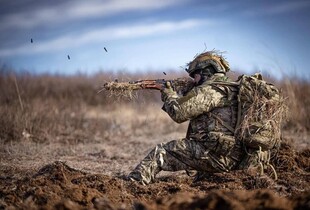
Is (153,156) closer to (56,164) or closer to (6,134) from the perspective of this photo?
(56,164)

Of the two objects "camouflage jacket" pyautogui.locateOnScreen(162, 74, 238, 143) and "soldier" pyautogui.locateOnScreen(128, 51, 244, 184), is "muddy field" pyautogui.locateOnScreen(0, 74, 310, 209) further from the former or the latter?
"camouflage jacket" pyautogui.locateOnScreen(162, 74, 238, 143)

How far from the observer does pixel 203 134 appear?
21.1 feet

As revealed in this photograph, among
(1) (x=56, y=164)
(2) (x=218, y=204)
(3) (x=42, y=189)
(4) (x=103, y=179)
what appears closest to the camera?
(2) (x=218, y=204)

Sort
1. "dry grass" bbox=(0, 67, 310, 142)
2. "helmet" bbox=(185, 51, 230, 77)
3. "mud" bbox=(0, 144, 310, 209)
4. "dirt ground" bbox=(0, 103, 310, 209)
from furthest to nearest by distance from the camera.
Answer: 1. "dry grass" bbox=(0, 67, 310, 142)
2. "helmet" bbox=(185, 51, 230, 77)
3. "dirt ground" bbox=(0, 103, 310, 209)
4. "mud" bbox=(0, 144, 310, 209)

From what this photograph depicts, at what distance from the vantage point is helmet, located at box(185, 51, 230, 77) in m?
6.56

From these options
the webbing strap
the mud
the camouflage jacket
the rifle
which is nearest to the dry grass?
the rifle

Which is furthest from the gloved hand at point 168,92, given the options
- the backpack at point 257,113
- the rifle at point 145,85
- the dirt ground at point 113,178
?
the dirt ground at point 113,178

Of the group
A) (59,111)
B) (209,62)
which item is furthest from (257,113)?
(59,111)

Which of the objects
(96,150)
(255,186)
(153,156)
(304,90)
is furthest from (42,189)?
(304,90)

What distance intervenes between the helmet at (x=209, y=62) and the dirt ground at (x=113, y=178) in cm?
145

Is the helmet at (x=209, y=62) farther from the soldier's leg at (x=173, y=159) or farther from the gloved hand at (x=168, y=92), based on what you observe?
the soldier's leg at (x=173, y=159)

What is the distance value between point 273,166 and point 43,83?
14523mm

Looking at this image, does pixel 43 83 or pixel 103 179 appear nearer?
pixel 103 179

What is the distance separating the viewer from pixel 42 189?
5242mm
